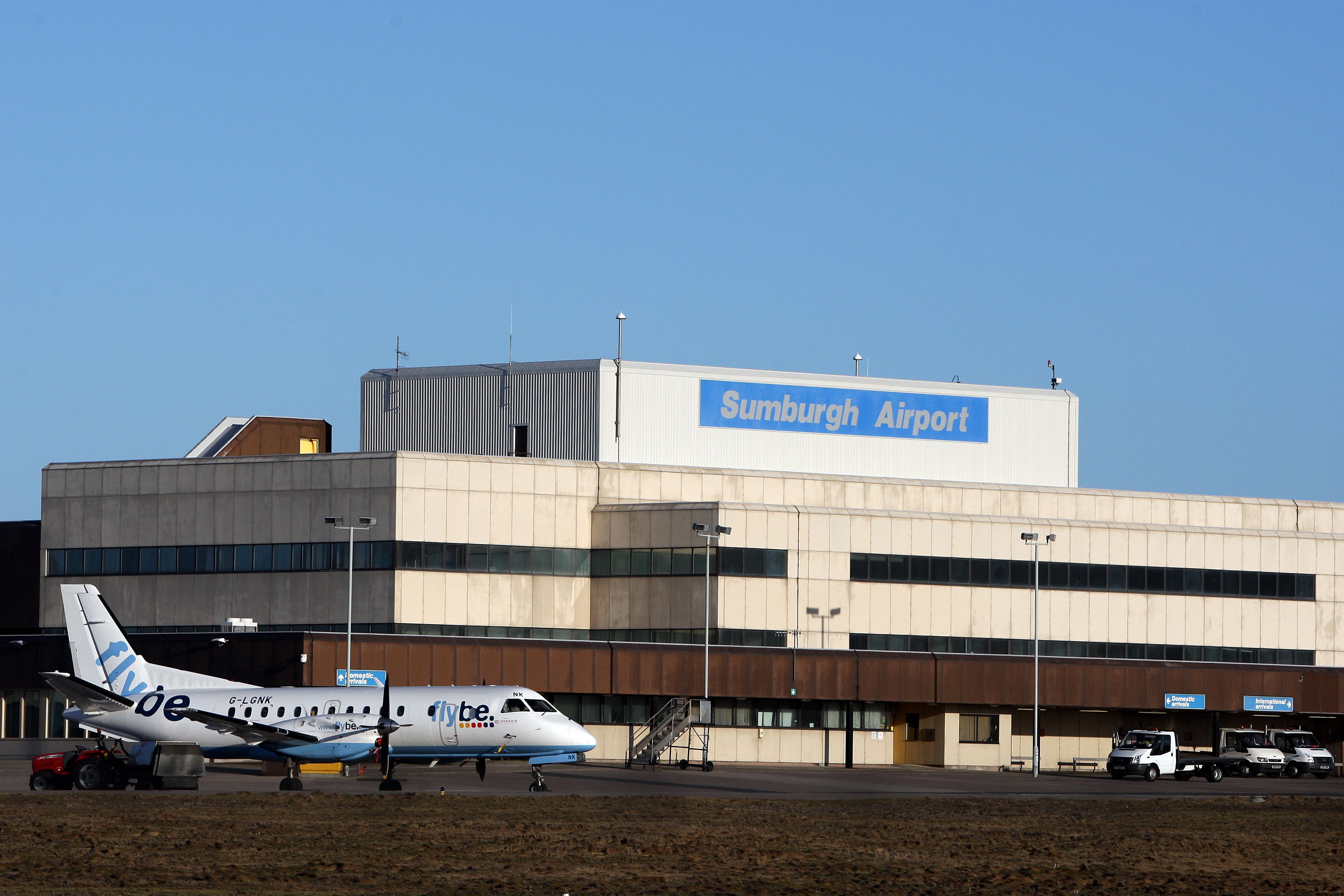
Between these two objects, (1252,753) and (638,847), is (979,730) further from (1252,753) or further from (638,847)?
(638,847)

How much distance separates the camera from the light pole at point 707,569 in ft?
289

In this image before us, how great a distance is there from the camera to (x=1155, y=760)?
80.7 m

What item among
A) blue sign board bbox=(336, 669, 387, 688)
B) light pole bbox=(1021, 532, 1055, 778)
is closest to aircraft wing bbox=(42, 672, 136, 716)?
blue sign board bbox=(336, 669, 387, 688)

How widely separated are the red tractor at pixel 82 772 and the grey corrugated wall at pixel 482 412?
4599 centimetres

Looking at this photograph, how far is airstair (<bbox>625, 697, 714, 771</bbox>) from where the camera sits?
288 feet

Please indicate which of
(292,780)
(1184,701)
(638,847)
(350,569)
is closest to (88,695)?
(292,780)

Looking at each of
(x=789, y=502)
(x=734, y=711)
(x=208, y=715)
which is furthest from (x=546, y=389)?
(x=208, y=715)

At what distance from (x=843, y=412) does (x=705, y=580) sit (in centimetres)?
1943

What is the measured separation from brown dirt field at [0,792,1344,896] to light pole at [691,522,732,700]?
33.2 meters

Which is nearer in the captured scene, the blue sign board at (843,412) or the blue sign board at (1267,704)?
the blue sign board at (1267,704)

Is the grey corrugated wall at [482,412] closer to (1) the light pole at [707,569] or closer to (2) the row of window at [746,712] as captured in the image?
(1) the light pole at [707,569]

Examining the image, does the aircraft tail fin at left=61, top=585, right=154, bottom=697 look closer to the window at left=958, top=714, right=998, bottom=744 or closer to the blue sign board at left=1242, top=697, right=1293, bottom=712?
the window at left=958, top=714, right=998, bottom=744

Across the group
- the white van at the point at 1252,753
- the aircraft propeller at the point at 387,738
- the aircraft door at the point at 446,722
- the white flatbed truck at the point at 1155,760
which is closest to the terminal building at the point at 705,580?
the white van at the point at 1252,753

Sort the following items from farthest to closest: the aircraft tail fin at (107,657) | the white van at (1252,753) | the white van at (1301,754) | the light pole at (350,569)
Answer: the white van at (1301,754), the white van at (1252,753), the light pole at (350,569), the aircraft tail fin at (107,657)
